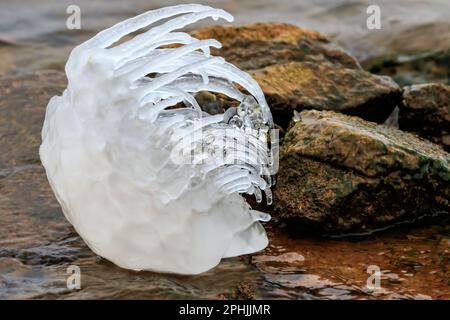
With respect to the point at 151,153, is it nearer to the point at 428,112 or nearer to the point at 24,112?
the point at 428,112

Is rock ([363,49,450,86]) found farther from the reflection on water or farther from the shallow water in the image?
the shallow water

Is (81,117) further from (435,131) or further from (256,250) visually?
(435,131)

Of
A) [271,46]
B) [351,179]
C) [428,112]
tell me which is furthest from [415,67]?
[351,179]

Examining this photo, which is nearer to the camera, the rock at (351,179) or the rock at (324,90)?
the rock at (351,179)

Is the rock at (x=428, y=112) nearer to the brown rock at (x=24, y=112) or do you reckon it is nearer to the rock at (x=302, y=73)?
the rock at (x=302, y=73)

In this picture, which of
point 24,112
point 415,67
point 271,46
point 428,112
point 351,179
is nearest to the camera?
point 351,179

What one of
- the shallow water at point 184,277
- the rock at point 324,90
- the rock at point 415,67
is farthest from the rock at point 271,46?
the shallow water at point 184,277
